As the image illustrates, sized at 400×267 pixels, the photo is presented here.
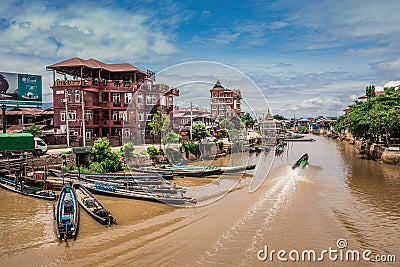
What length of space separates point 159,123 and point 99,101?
7.16 metres

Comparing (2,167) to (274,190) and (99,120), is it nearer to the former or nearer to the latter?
(99,120)

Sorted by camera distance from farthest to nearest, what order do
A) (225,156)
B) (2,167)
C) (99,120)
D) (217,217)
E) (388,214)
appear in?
(225,156)
(99,120)
(2,167)
(388,214)
(217,217)

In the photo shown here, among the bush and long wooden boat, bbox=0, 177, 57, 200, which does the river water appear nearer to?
long wooden boat, bbox=0, 177, 57, 200

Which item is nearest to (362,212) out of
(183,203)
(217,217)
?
(217,217)

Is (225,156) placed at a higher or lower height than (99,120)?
lower

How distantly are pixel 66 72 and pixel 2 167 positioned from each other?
1480cm

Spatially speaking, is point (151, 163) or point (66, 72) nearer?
point (151, 163)

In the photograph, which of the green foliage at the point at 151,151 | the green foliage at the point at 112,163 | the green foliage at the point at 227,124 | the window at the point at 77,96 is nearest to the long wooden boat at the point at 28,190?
the green foliage at the point at 112,163

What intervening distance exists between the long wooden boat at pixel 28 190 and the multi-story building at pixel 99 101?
12.5 m

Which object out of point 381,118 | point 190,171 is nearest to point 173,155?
point 190,171

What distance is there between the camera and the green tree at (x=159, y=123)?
103 feet

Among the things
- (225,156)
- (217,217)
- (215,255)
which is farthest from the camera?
(225,156)

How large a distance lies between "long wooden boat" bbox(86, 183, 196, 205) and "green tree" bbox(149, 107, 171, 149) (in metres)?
13.8

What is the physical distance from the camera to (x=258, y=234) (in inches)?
493
